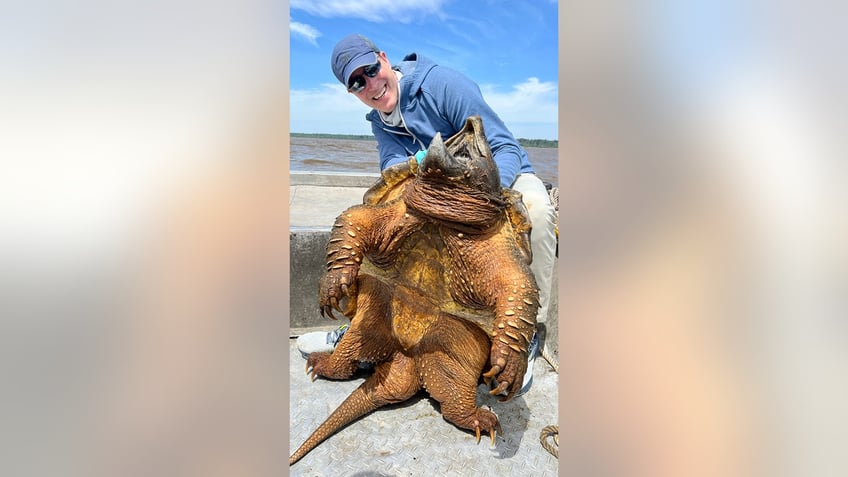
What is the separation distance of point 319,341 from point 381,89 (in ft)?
5.15

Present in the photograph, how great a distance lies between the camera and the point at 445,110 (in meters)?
2.40

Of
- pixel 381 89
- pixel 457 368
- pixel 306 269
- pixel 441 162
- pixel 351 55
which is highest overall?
pixel 351 55

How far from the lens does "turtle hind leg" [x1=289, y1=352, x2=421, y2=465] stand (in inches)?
81.9

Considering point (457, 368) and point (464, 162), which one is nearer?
point (464, 162)

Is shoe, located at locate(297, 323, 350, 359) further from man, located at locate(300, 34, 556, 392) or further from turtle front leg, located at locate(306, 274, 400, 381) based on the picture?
man, located at locate(300, 34, 556, 392)

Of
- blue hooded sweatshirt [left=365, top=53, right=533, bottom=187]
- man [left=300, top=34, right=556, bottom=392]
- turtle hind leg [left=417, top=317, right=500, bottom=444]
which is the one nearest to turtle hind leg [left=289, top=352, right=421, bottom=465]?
turtle hind leg [left=417, top=317, right=500, bottom=444]

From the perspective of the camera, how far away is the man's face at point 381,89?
231cm

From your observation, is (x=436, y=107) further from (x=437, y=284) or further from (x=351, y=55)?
(x=437, y=284)

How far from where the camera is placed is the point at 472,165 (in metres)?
1.77

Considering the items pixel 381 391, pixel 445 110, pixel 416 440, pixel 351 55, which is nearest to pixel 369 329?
pixel 381 391

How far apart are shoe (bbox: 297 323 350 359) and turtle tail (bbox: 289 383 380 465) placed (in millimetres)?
610
